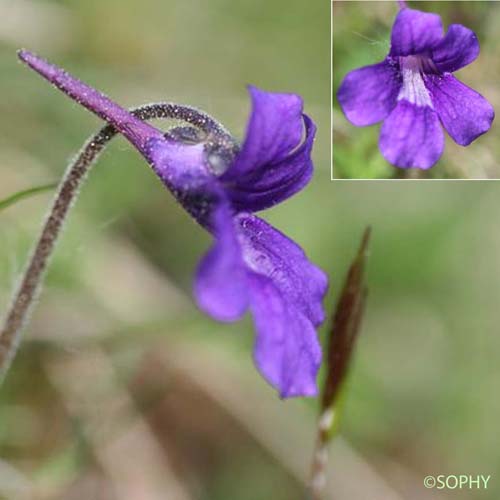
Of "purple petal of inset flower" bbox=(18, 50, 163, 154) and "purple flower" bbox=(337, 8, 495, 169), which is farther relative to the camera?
"purple flower" bbox=(337, 8, 495, 169)

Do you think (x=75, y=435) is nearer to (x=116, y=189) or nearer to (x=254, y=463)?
(x=254, y=463)

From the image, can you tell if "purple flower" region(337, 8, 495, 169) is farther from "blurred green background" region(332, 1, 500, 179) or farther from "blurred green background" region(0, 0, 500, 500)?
"blurred green background" region(0, 0, 500, 500)

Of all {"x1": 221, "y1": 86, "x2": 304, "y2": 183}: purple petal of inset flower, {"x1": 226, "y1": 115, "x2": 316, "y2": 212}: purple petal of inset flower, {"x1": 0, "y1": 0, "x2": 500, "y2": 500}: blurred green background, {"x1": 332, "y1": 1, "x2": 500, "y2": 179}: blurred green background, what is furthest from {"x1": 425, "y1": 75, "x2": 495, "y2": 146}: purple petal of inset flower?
{"x1": 0, "y1": 0, "x2": 500, "y2": 500}: blurred green background

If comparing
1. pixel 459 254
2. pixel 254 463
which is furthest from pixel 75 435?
pixel 459 254

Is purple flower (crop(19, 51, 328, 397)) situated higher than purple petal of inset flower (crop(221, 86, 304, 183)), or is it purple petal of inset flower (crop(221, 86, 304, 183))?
purple petal of inset flower (crop(221, 86, 304, 183))

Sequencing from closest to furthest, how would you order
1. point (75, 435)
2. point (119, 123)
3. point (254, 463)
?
1. point (119, 123)
2. point (75, 435)
3. point (254, 463)

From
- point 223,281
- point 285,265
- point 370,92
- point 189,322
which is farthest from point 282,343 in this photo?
point 189,322

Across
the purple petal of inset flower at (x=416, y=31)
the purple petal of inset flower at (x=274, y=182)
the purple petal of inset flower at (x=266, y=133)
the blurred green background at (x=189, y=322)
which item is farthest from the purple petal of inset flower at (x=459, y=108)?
the blurred green background at (x=189, y=322)
